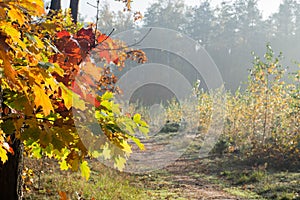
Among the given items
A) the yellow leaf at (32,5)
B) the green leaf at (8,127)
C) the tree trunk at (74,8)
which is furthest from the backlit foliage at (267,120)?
the yellow leaf at (32,5)

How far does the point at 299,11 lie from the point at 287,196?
44.1 metres

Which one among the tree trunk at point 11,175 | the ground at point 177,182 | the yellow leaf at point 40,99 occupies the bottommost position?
the ground at point 177,182

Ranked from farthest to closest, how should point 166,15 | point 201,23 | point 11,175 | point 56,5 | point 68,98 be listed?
1. point 201,23
2. point 166,15
3. point 56,5
4. point 11,175
5. point 68,98

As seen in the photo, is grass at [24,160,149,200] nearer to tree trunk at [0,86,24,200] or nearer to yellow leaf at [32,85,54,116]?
tree trunk at [0,86,24,200]

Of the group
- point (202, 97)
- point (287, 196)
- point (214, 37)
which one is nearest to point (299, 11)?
point (214, 37)

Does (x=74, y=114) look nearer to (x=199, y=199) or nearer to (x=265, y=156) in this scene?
(x=199, y=199)

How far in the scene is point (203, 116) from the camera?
13.4m

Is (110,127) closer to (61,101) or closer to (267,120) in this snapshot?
(61,101)

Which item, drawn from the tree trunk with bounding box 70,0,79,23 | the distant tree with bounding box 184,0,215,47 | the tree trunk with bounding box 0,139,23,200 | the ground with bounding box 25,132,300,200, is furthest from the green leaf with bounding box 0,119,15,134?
the distant tree with bounding box 184,0,215,47

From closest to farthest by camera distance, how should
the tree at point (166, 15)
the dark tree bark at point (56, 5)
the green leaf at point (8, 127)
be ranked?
the green leaf at point (8, 127), the dark tree bark at point (56, 5), the tree at point (166, 15)

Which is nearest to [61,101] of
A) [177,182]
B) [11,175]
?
[11,175]

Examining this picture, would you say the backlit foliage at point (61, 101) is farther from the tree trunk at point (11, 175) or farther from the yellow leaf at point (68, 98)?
the tree trunk at point (11, 175)

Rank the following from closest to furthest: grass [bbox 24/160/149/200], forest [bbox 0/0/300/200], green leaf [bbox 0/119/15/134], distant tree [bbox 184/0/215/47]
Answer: forest [bbox 0/0/300/200]
green leaf [bbox 0/119/15/134]
grass [bbox 24/160/149/200]
distant tree [bbox 184/0/215/47]

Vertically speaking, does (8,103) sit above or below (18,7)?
below
